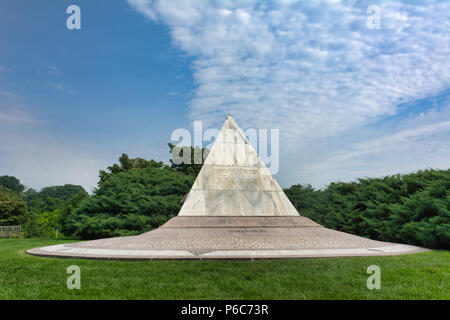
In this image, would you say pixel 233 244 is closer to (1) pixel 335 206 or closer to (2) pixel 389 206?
(2) pixel 389 206

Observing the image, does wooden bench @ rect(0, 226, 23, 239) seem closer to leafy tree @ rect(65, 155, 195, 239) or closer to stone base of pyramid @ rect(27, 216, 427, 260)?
leafy tree @ rect(65, 155, 195, 239)

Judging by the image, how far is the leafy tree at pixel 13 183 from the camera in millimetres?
66688

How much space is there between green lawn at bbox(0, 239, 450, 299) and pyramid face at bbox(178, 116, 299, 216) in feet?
15.7

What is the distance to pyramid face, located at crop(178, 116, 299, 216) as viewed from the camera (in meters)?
11.7

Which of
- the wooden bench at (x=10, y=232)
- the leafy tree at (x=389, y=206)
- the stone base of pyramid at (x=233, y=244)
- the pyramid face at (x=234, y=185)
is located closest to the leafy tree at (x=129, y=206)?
the pyramid face at (x=234, y=185)

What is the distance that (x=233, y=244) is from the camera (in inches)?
352

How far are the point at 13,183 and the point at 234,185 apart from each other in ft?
235

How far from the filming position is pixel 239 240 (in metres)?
9.38

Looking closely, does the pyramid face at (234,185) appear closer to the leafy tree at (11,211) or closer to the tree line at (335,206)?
the tree line at (335,206)

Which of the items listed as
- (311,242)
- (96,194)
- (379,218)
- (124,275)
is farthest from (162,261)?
(96,194)

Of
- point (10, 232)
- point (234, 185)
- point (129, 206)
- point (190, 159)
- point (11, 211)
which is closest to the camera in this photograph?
point (234, 185)

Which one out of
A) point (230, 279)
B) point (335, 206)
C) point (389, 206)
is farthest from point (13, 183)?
point (230, 279)

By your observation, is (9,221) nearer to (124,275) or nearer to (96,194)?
(96,194)
